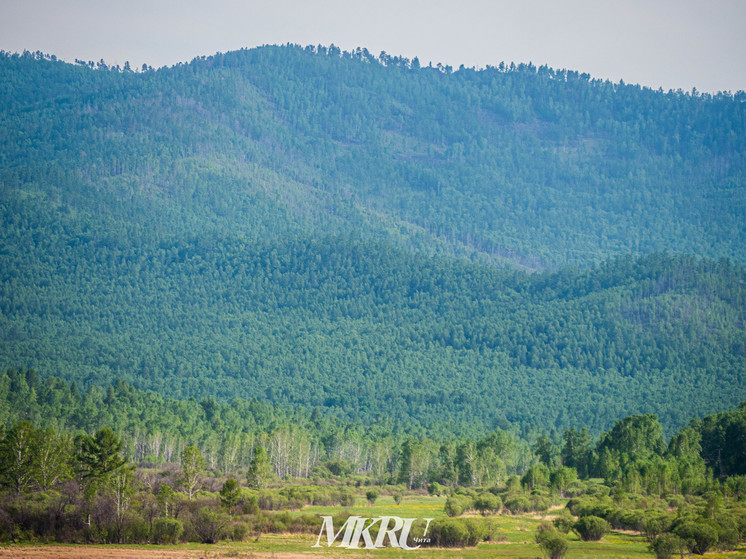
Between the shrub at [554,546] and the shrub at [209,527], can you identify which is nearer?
the shrub at [554,546]

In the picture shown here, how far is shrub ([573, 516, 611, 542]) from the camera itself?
75125 millimetres

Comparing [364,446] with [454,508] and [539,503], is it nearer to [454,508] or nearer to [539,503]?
[539,503]

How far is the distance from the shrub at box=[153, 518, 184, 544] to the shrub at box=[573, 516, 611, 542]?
1119 inches

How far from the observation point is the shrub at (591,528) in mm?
75125

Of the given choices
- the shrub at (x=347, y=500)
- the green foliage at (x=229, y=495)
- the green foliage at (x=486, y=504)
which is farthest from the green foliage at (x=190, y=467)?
the green foliage at (x=486, y=504)

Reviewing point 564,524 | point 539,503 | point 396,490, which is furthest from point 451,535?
point 396,490

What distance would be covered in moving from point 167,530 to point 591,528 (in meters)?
29.8

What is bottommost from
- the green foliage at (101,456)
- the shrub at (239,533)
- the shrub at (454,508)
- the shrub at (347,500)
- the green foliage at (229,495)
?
the shrub at (347,500)

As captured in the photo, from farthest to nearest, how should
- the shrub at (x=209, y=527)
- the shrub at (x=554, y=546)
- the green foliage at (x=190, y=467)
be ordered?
the green foliage at (x=190, y=467) → the shrub at (x=209, y=527) → the shrub at (x=554, y=546)

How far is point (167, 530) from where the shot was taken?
6988 centimetres

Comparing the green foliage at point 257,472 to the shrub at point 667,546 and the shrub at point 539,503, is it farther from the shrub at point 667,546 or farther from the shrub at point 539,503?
the shrub at point 667,546

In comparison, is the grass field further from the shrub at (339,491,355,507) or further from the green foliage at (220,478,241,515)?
the shrub at (339,491,355,507)

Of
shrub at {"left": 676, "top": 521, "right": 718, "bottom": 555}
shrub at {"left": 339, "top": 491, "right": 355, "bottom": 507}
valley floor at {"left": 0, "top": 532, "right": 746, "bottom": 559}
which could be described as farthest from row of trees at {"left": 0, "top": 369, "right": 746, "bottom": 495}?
shrub at {"left": 676, "top": 521, "right": 718, "bottom": 555}

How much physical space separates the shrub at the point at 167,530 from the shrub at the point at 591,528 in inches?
1119
